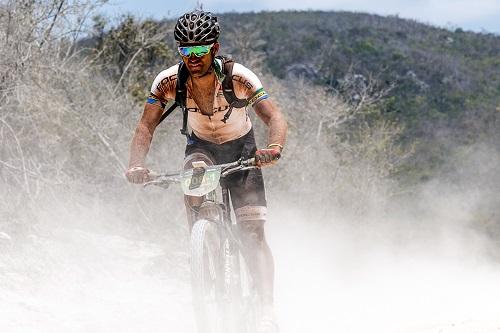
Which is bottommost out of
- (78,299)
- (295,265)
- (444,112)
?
(78,299)

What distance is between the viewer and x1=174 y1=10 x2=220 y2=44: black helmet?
14.5 feet

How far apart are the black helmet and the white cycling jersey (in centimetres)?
33

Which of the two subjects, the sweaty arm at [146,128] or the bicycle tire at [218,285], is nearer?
the bicycle tire at [218,285]

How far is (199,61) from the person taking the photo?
4578mm

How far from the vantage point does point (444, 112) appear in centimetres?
6925

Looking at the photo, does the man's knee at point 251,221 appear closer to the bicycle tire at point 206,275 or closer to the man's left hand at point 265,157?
the bicycle tire at point 206,275

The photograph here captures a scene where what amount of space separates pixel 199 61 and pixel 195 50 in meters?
0.11

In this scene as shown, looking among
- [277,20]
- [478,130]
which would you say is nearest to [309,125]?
[478,130]

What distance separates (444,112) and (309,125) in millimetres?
49727

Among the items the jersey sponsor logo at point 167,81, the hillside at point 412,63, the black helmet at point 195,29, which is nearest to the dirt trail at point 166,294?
the jersey sponsor logo at point 167,81

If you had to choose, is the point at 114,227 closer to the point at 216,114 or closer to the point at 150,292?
the point at 150,292

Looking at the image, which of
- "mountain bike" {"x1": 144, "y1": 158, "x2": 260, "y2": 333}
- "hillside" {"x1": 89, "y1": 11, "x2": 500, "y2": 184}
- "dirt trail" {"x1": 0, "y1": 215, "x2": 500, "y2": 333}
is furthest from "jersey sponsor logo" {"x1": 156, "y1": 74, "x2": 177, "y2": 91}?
"hillside" {"x1": 89, "y1": 11, "x2": 500, "y2": 184}

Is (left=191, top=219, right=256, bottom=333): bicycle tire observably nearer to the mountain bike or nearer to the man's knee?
Answer: the mountain bike

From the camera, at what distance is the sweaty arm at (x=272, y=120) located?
15.4 ft
